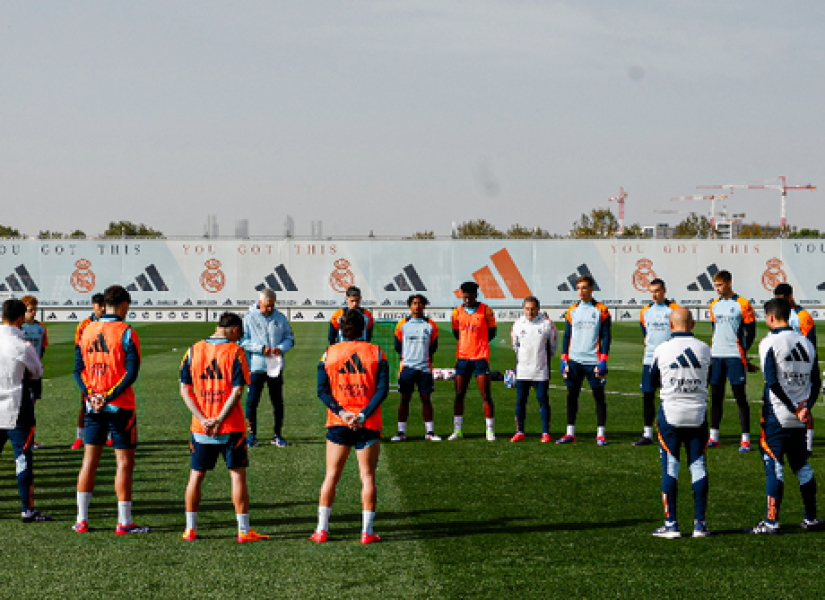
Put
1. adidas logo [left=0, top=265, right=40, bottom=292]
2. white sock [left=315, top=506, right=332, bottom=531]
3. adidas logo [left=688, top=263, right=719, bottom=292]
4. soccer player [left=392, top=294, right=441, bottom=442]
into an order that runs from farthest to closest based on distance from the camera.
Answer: adidas logo [left=688, top=263, right=719, bottom=292], adidas logo [left=0, top=265, right=40, bottom=292], soccer player [left=392, top=294, right=441, bottom=442], white sock [left=315, top=506, right=332, bottom=531]

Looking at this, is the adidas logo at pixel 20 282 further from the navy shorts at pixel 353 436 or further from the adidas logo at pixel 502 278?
the navy shorts at pixel 353 436

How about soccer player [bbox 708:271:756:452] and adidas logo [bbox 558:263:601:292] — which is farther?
adidas logo [bbox 558:263:601:292]

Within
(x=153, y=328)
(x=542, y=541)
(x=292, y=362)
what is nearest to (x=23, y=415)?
(x=542, y=541)

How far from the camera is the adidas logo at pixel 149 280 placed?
36.5 m

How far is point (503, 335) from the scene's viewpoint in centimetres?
3478

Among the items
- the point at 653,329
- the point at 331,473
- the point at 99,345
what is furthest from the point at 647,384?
the point at 99,345

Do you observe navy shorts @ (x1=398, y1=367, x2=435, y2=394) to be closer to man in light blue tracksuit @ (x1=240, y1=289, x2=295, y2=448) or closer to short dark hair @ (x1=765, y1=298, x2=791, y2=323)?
man in light blue tracksuit @ (x1=240, y1=289, x2=295, y2=448)

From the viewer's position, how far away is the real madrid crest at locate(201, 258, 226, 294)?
1451 inches

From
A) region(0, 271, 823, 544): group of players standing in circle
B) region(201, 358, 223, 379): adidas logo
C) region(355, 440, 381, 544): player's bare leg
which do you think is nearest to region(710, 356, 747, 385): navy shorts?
region(0, 271, 823, 544): group of players standing in circle

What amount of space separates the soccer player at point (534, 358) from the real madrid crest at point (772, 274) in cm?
2927

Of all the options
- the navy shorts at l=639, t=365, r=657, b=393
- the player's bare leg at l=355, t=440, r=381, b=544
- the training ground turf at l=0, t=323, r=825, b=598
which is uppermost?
the navy shorts at l=639, t=365, r=657, b=393

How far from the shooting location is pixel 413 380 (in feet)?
38.4

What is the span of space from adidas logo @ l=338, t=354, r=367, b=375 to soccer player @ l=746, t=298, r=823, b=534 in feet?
11.2

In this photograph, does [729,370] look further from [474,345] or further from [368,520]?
[368,520]
